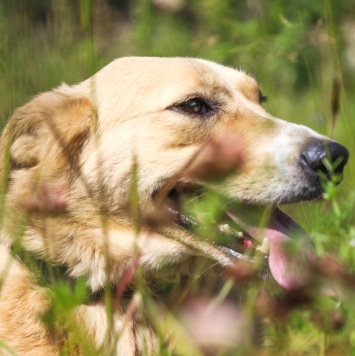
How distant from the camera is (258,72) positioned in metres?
4.61

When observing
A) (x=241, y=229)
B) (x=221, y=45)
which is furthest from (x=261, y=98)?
(x=221, y=45)

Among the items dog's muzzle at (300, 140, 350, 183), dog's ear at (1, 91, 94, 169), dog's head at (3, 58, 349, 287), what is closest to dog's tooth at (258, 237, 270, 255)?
dog's head at (3, 58, 349, 287)

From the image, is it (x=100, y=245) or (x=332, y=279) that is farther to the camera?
(x=100, y=245)

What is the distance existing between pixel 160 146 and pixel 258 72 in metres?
1.71

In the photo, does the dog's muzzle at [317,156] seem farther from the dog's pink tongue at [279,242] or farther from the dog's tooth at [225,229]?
the dog's tooth at [225,229]

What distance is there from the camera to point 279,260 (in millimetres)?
2840

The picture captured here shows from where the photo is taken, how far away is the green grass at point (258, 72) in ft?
5.28

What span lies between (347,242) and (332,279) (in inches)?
39.9

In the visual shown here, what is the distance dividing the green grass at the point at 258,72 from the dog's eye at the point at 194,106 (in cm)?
48

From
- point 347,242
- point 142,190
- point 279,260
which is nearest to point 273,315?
point 347,242

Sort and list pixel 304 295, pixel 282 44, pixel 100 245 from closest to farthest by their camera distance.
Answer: pixel 304 295, pixel 100 245, pixel 282 44

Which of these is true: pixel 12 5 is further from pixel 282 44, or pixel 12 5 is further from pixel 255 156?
pixel 282 44

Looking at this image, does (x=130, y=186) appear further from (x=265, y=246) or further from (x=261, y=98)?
(x=261, y=98)

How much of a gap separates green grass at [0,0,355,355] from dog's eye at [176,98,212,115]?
0.48m
